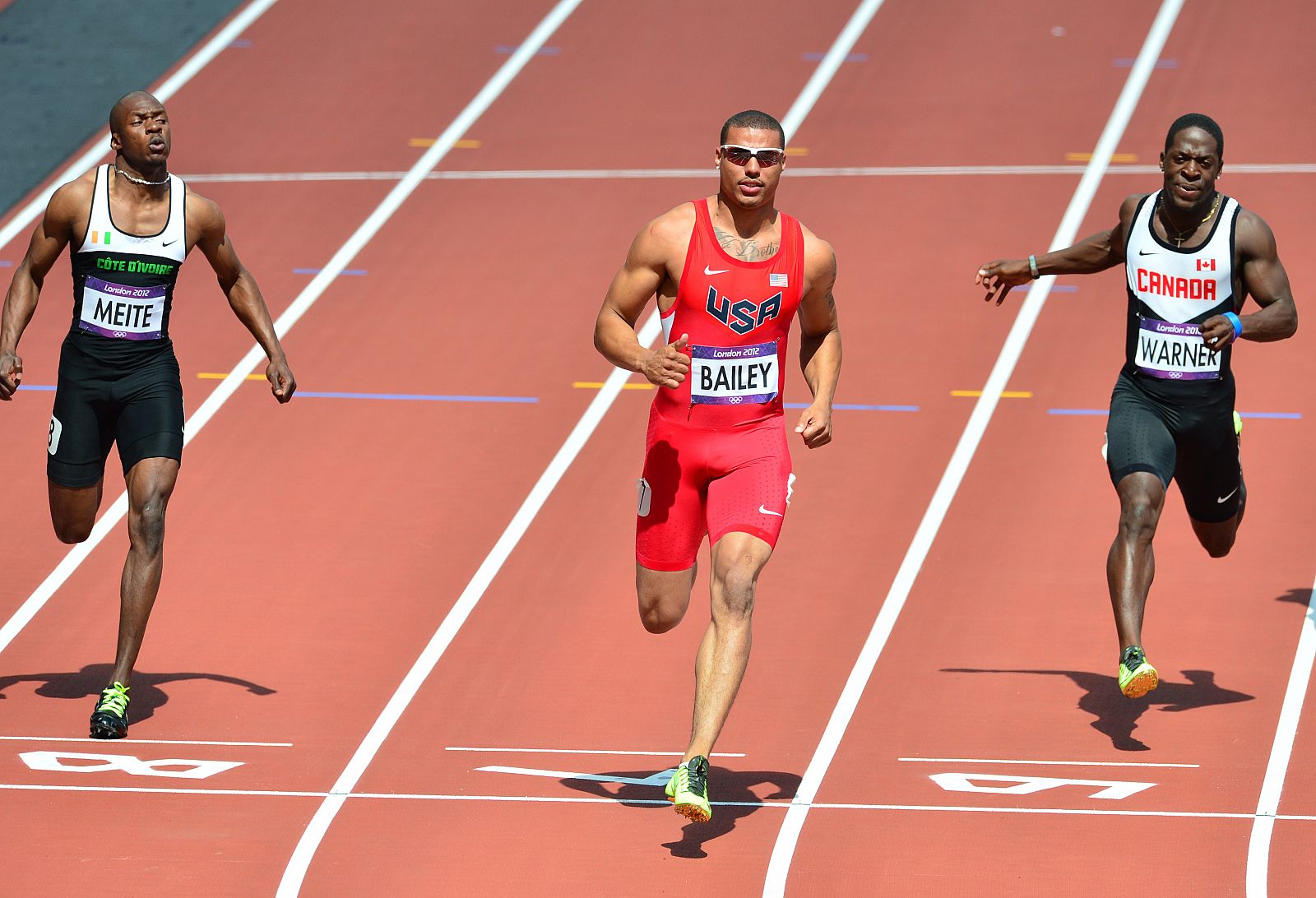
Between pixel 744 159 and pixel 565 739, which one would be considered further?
pixel 565 739

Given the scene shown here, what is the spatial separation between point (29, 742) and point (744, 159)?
3.86m

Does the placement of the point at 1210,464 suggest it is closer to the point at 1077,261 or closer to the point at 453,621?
the point at 1077,261

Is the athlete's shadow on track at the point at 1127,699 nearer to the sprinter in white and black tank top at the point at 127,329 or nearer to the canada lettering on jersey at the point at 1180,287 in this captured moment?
the canada lettering on jersey at the point at 1180,287

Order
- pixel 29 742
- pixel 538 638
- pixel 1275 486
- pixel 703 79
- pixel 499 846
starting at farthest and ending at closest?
pixel 703 79
pixel 1275 486
pixel 538 638
pixel 29 742
pixel 499 846

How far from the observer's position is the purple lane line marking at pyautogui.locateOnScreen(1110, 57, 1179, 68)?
20.9m

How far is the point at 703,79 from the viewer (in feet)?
68.6

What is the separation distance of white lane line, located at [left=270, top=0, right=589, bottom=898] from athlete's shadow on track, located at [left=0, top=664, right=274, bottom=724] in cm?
74

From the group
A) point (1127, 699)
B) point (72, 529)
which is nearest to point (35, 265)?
point (72, 529)

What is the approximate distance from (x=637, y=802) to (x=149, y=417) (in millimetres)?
2750

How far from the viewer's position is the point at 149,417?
32.4ft

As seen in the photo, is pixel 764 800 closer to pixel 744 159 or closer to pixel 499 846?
pixel 499 846

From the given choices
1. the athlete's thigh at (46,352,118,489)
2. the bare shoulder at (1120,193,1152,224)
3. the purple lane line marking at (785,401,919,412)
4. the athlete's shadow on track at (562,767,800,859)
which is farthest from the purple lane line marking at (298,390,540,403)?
the athlete's shadow on track at (562,767,800,859)

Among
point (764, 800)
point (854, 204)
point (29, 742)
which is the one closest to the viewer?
point (764, 800)

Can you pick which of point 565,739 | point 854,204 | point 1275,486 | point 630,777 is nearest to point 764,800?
point 630,777
